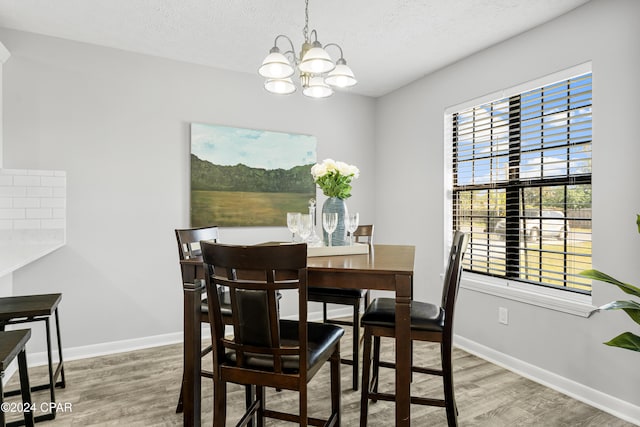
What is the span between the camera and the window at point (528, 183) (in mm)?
2504

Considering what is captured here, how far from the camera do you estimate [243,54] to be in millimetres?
3213

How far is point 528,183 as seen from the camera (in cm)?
283

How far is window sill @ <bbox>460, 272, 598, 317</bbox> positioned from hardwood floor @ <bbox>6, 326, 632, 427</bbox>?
54cm

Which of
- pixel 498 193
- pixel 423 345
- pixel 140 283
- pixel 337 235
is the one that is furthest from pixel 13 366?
pixel 498 193

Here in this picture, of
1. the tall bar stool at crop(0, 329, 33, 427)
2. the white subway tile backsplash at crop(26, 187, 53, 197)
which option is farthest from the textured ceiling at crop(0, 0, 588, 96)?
the tall bar stool at crop(0, 329, 33, 427)

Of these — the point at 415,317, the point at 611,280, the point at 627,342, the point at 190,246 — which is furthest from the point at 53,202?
the point at 627,342

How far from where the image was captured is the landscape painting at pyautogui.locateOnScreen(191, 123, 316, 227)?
3.43 m

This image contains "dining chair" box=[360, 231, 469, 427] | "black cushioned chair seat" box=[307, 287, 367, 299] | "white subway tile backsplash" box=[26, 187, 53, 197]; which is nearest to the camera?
"dining chair" box=[360, 231, 469, 427]

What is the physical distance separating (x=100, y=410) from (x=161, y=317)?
1.13 m

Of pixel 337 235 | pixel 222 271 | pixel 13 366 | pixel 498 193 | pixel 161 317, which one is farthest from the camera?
pixel 161 317

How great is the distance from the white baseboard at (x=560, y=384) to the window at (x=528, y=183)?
59 centimetres

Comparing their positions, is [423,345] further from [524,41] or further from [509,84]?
[524,41]

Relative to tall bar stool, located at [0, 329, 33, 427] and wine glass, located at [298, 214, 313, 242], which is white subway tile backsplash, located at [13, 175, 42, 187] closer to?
tall bar stool, located at [0, 329, 33, 427]

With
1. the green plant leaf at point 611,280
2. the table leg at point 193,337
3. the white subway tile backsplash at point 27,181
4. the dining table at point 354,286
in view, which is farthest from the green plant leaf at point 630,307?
the white subway tile backsplash at point 27,181
